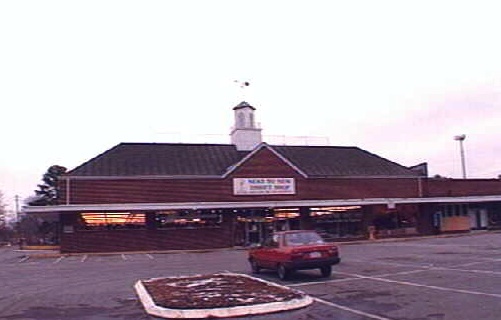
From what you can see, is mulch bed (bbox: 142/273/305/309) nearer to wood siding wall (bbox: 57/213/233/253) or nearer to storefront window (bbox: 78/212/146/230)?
wood siding wall (bbox: 57/213/233/253)

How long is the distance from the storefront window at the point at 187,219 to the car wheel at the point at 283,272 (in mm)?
24353

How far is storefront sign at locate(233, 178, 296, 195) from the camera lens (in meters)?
44.7

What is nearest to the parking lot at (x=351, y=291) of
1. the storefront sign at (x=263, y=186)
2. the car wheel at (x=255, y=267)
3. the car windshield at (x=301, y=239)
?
the car wheel at (x=255, y=267)

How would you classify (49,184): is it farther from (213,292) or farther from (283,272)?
(213,292)

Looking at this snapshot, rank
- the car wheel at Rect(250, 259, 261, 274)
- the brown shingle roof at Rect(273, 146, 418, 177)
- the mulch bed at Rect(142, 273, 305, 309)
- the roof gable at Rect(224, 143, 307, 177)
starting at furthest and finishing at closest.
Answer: the brown shingle roof at Rect(273, 146, 418, 177) → the roof gable at Rect(224, 143, 307, 177) → the car wheel at Rect(250, 259, 261, 274) → the mulch bed at Rect(142, 273, 305, 309)

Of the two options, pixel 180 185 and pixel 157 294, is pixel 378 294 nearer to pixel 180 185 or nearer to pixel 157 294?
pixel 157 294

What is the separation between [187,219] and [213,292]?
1110 inches

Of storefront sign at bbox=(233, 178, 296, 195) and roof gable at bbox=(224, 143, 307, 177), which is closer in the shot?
storefront sign at bbox=(233, 178, 296, 195)

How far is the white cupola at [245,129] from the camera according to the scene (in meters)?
51.6

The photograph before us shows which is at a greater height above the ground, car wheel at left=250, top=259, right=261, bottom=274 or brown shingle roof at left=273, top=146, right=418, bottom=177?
brown shingle roof at left=273, top=146, right=418, bottom=177

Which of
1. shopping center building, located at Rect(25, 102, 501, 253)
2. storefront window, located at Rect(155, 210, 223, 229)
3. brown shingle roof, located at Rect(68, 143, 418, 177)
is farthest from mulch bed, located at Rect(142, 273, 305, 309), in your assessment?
brown shingle roof, located at Rect(68, 143, 418, 177)

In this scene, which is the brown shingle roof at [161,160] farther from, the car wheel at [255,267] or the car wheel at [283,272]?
the car wheel at [283,272]

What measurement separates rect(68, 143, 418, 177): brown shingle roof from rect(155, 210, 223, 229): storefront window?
293cm

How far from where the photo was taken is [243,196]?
44719 mm
